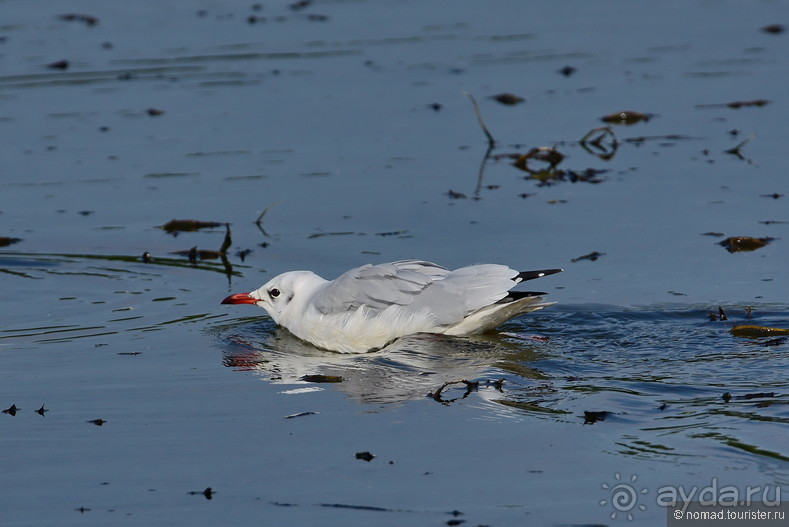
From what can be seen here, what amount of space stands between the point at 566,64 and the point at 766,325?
8.54 m

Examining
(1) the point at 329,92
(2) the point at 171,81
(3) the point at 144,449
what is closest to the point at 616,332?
(3) the point at 144,449

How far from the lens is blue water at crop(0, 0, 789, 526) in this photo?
19.2ft

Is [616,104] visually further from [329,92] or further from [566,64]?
[329,92]

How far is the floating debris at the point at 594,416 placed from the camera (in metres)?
6.34

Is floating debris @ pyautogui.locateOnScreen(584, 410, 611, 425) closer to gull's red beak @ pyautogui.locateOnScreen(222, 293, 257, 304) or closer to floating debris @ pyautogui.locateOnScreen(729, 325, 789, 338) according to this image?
floating debris @ pyautogui.locateOnScreen(729, 325, 789, 338)

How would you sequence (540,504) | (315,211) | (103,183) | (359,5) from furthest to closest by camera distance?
(359,5), (103,183), (315,211), (540,504)

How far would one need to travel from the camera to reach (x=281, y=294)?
884 cm

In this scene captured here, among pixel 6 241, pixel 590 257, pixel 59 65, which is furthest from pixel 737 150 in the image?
pixel 59 65

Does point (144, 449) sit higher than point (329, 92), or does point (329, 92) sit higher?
point (329, 92)

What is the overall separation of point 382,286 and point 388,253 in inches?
64.3

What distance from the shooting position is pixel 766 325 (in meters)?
7.98

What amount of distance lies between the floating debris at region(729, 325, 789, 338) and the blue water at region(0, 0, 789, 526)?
9 cm

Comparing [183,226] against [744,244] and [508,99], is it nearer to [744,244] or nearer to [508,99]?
[744,244]

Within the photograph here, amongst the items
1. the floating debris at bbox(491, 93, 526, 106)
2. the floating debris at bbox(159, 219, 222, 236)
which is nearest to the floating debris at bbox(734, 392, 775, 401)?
the floating debris at bbox(159, 219, 222, 236)
